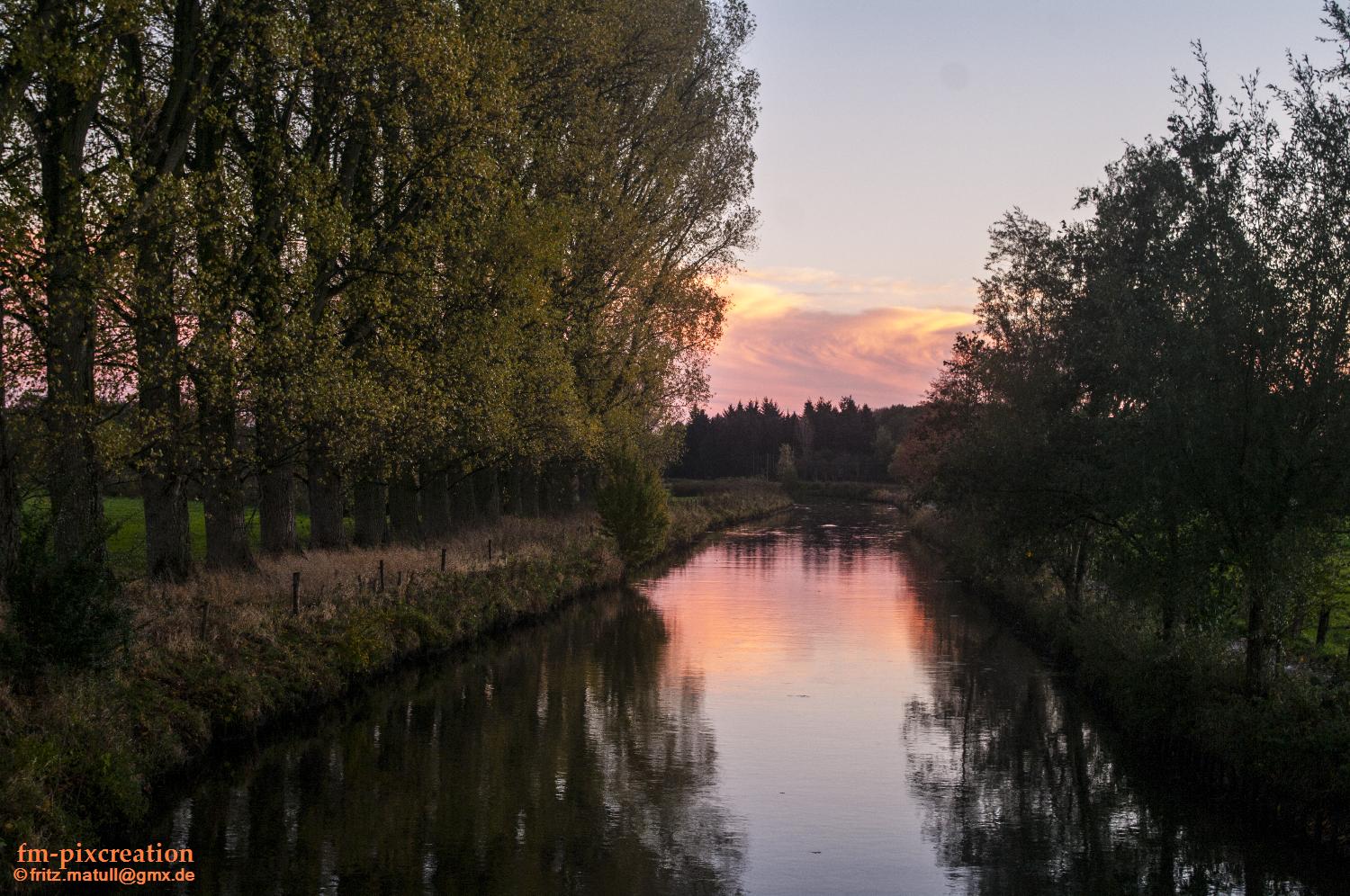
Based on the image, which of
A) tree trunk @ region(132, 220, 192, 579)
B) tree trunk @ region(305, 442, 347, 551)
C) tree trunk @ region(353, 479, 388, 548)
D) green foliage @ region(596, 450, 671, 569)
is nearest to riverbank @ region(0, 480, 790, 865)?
tree trunk @ region(305, 442, 347, 551)

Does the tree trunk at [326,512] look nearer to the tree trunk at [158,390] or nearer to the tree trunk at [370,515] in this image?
the tree trunk at [370,515]

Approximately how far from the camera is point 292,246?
24.8m

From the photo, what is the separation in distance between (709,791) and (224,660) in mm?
7962

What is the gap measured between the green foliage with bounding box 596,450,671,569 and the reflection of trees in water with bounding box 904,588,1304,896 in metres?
21.1

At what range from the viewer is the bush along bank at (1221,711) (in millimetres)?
15328

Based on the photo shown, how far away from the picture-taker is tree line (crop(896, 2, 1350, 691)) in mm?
17719

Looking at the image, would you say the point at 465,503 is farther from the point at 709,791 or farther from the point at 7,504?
the point at 709,791

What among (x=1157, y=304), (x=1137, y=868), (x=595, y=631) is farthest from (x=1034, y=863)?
(x=595, y=631)

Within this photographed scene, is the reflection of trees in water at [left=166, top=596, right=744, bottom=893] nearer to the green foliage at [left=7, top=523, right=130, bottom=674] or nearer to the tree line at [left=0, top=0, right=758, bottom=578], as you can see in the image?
the green foliage at [left=7, top=523, right=130, bottom=674]

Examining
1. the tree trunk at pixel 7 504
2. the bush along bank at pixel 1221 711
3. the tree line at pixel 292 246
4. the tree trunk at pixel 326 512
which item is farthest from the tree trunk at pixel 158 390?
the bush along bank at pixel 1221 711

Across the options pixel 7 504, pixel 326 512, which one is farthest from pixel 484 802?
pixel 326 512

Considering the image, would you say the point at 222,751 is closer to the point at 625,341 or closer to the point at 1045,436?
the point at 1045,436

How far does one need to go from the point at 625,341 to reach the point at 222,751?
28.6 meters

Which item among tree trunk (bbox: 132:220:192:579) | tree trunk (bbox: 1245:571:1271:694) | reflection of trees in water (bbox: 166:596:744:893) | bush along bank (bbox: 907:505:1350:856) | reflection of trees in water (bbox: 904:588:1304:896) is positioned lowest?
reflection of trees in water (bbox: 904:588:1304:896)
